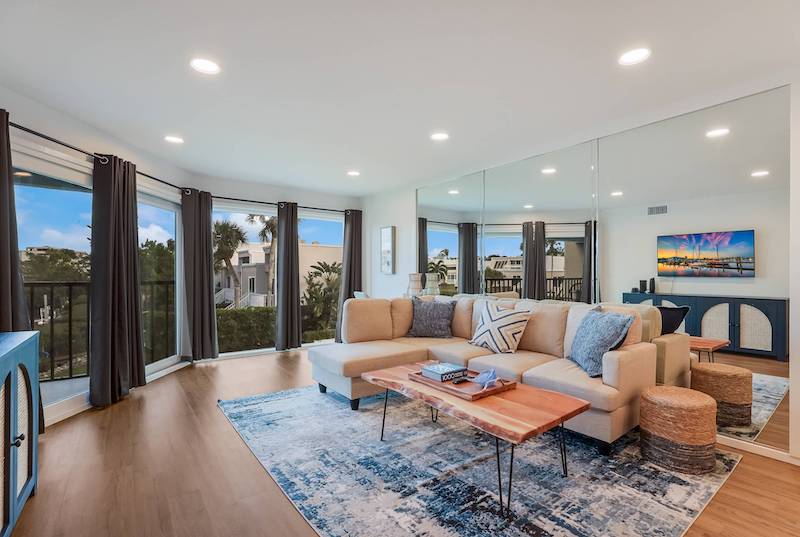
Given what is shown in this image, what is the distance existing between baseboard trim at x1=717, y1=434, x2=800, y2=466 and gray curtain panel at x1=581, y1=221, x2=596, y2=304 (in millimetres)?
1348

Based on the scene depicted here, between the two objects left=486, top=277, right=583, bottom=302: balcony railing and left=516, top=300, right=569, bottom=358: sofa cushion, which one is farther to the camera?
left=486, top=277, right=583, bottom=302: balcony railing

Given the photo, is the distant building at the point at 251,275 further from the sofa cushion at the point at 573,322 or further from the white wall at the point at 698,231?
the white wall at the point at 698,231

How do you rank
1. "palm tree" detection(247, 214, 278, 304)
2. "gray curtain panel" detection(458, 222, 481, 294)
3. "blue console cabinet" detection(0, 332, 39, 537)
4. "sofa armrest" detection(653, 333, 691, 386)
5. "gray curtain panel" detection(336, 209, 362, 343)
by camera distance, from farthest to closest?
"gray curtain panel" detection(336, 209, 362, 343) → "palm tree" detection(247, 214, 278, 304) → "gray curtain panel" detection(458, 222, 481, 294) → "sofa armrest" detection(653, 333, 691, 386) → "blue console cabinet" detection(0, 332, 39, 537)

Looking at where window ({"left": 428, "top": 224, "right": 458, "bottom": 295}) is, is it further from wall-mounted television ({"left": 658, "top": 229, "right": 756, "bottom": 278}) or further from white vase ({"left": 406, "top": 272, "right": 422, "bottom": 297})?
wall-mounted television ({"left": 658, "top": 229, "right": 756, "bottom": 278})

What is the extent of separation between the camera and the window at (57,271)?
3.08m

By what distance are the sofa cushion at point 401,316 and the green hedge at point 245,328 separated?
2.39m

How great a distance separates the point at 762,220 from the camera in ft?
8.67

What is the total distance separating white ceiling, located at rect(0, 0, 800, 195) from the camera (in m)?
1.86

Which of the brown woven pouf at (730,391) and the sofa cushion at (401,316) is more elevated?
the sofa cushion at (401,316)

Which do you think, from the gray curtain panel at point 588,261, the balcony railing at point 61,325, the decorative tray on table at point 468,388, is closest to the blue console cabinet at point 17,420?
the balcony railing at point 61,325

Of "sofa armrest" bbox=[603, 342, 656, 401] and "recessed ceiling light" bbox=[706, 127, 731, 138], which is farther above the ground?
"recessed ceiling light" bbox=[706, 127, 731, 138]

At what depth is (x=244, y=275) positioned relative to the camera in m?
5.61

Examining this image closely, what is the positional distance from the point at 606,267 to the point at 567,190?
850 mm

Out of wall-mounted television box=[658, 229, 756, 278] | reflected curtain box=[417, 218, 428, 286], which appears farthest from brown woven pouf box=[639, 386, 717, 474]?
reflected curtain box=[417, 218, 428, 286]
